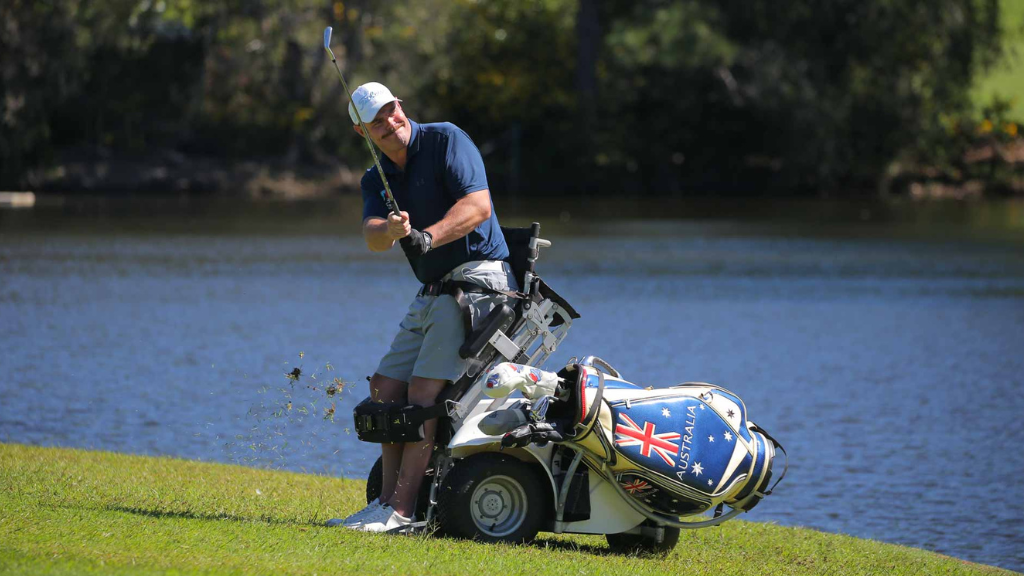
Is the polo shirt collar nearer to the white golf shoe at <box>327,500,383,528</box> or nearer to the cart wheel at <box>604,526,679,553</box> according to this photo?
the white golf shoe at <box>327,500,383,528</box>

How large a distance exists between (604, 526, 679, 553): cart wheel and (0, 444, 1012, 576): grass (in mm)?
70

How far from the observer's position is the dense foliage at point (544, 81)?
50.8 meters

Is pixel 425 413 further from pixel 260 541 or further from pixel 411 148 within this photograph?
pixel 411 148

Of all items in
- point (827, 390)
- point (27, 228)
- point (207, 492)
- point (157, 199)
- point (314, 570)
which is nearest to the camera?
point (314, 570)

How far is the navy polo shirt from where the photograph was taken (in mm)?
7477

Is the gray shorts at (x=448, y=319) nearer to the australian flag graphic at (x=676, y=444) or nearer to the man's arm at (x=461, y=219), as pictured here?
the man's arm at (x=461, y=219)

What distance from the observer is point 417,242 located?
7145mm

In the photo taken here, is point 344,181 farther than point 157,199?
Yes

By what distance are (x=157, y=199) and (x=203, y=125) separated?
699 centimetres

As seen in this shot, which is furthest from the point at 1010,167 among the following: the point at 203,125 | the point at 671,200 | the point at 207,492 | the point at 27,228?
the point at 207,492

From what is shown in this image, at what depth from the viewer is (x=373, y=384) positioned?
784 centimetres

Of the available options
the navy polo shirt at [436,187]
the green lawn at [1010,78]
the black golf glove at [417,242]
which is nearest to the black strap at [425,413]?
the navy polo shirt at [436,187]

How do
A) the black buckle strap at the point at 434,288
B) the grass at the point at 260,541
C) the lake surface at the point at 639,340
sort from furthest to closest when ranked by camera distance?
the lake surface at the point at 639,340, the black buckle strap at the point at 434,288, the grass at the point at 260,541

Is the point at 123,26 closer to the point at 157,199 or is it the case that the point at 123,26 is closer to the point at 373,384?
the point at 157,199
